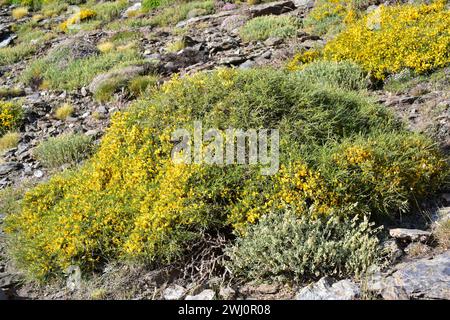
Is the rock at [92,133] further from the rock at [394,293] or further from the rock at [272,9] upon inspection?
the rock at [272,9]

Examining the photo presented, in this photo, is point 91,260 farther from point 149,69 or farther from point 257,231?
point 149,69

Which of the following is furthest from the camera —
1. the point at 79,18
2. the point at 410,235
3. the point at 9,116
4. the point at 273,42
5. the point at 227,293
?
the point at 79,18

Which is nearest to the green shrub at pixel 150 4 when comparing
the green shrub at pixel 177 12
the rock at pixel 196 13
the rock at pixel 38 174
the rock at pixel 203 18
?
the green shrub at pixel 177 12

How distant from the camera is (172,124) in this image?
554 centimetres

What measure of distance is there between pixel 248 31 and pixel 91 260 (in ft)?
27.3

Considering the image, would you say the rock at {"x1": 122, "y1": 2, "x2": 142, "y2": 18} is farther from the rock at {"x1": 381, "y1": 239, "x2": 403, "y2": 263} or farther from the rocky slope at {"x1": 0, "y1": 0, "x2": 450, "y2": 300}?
the rock at {"x1": 381, "y1": 239, "x2": 403, "y2": 263}

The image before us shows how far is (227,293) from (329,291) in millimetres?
840

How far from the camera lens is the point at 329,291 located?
382 centimetres

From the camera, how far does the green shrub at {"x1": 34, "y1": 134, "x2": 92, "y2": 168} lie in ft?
23.7

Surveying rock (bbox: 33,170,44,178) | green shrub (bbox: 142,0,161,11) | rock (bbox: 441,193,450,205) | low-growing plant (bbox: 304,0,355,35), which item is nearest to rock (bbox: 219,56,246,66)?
low-growing plant (bbox: 304,0,355,35)

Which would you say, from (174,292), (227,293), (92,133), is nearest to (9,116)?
(92,133)

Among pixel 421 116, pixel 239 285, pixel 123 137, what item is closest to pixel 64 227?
pixel 123 137

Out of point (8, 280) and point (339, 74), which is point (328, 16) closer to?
point (339, 74)

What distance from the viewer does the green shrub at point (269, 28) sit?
1114 cm
